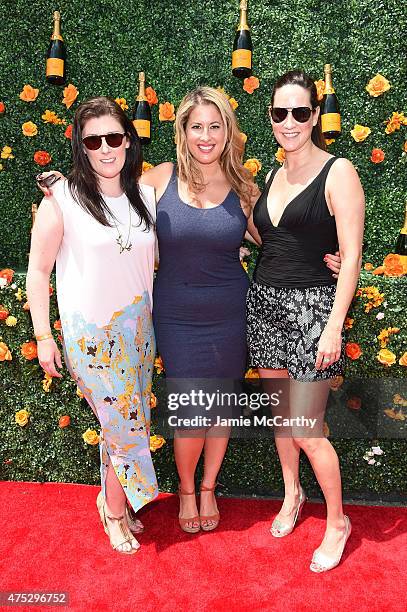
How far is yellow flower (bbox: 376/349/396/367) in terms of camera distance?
9.93 ft

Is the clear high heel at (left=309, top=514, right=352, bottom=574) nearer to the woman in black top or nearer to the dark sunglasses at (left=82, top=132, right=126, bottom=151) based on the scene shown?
the woman in black top

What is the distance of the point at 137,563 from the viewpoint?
262 centimetres

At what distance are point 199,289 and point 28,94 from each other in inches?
90.2

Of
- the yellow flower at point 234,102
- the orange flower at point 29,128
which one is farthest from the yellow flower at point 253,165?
the orange flower at point 29,128

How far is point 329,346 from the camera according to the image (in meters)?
2.39

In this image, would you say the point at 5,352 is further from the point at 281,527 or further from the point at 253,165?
the point at 253,165

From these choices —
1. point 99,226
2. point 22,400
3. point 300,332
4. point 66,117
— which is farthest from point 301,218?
point 66,117

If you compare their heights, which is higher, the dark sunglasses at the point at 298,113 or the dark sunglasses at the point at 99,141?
the dark sunglasses at the point at 298,113

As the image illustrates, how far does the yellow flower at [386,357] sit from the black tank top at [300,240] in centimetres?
75

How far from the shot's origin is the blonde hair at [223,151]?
260cm

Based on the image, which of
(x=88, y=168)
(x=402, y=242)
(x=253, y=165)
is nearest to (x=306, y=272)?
(x=88, y=168)

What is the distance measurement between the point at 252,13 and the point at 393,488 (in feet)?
10.7

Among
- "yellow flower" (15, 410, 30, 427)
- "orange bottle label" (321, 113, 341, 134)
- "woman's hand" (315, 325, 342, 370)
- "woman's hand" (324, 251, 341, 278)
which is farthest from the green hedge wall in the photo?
"woman's hand" (315, 325, 342, 370)

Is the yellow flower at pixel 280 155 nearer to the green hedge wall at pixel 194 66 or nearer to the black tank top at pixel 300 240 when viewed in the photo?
the green hedge wall at pixel 194 66
